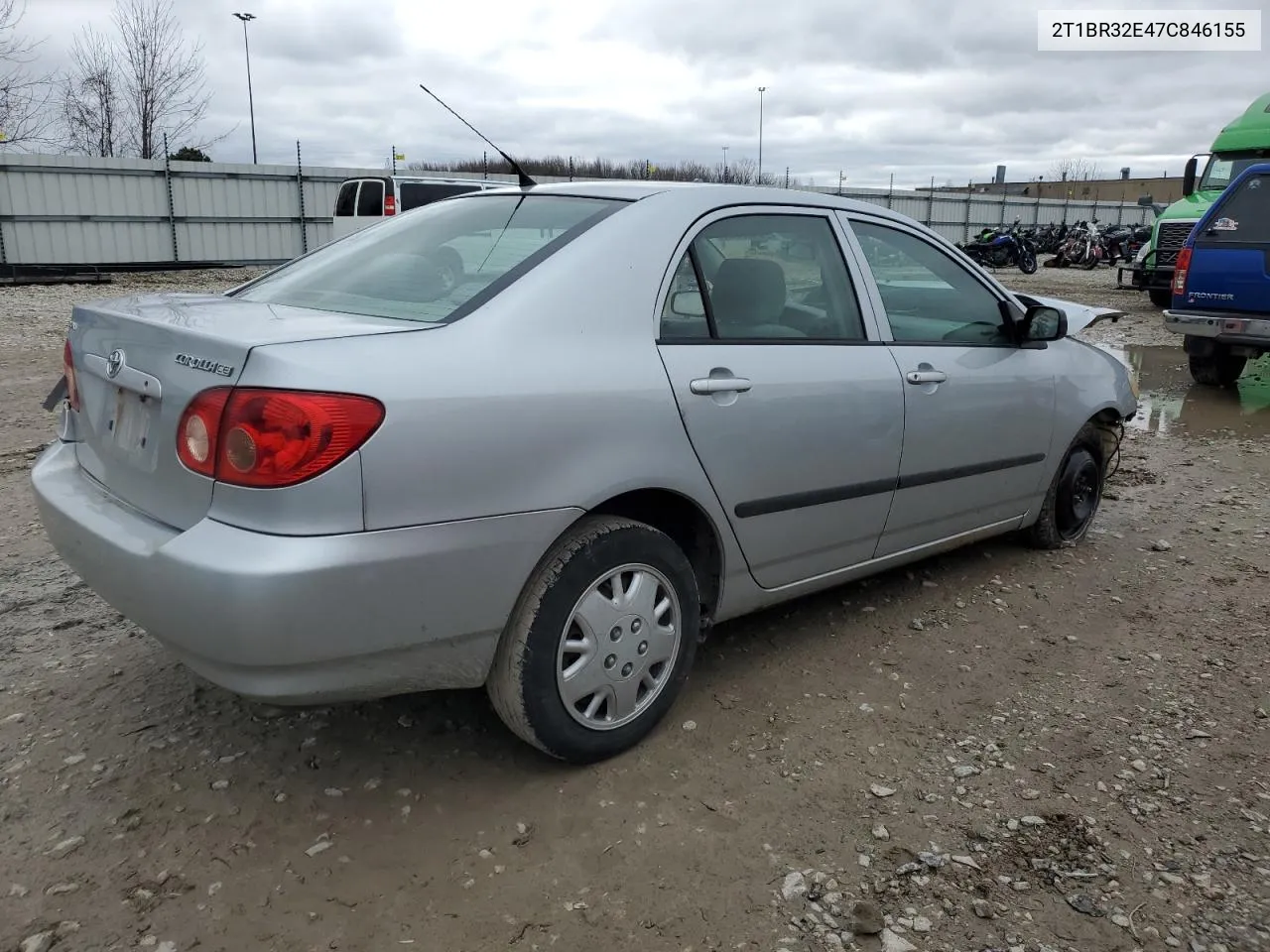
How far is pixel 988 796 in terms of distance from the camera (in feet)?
8.71

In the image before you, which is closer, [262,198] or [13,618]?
[13,618]

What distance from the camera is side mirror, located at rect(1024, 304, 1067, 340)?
3.96 m

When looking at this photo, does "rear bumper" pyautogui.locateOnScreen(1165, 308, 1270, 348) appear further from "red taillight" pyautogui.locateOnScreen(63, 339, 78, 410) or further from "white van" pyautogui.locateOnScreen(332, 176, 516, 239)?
"white van" pyautogui.locateOnScreen(332, 176, 516, 239)

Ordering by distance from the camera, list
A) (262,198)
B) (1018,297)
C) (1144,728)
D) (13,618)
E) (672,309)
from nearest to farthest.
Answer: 1. (672,309)
2. (1144,728)
3. (13,618)
4. (1018,297)
5. (262,198)

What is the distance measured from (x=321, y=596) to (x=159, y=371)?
0.73 metres

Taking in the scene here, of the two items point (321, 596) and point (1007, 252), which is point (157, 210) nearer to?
point (1007, 252)

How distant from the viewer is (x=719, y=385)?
2.82 meters

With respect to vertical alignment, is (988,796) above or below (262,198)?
below

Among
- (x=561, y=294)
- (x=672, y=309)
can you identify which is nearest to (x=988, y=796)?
(x=672, y=309)

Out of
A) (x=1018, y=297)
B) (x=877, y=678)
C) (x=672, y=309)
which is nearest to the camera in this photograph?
(x=672, y=309)

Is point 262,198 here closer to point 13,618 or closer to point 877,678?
point 13,618

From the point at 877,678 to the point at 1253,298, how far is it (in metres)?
7.19

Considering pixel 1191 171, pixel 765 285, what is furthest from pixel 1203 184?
pixel 765 285

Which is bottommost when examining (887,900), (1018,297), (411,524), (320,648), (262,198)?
(887,900)
